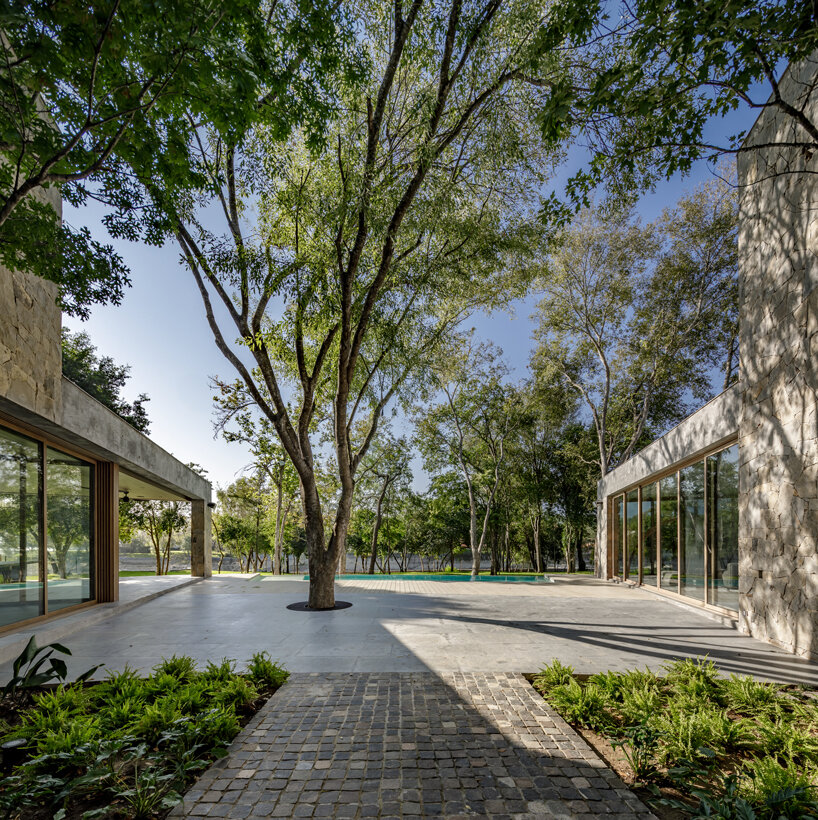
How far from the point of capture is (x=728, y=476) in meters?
7.57

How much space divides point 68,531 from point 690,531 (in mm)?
9932

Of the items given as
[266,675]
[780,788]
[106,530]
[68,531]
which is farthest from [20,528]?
[780,788]

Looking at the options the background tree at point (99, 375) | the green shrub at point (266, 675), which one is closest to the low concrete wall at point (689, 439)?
the green shrub at point (266, 675)

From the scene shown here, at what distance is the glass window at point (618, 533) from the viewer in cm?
1396

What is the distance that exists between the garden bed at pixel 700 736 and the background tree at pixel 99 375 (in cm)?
1802

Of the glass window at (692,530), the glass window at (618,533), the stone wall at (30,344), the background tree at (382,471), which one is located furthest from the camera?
the background tree at (382,471)

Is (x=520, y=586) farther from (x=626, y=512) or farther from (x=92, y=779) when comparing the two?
(x=92, y=779)

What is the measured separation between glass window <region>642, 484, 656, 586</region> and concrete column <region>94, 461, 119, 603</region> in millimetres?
10318

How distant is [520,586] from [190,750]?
10.4 meters

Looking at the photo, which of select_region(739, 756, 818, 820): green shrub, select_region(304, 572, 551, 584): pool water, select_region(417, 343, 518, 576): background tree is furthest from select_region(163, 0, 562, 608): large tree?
select_region(417, 343, 518, 576): background tree

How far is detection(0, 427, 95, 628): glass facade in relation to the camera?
6312 millimetres

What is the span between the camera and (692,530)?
29.5 ft

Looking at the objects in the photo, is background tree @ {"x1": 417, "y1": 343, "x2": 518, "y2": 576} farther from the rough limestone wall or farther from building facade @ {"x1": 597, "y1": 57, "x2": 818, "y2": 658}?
the rough limestone wall

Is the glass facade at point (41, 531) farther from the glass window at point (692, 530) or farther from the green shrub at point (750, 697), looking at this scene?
the glass window at point (692, 530)
